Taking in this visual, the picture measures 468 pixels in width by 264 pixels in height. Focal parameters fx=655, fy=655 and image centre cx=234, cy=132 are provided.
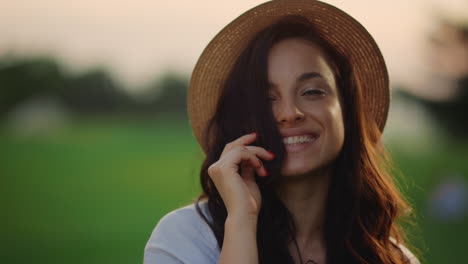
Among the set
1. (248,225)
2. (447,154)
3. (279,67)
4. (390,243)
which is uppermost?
(279,67)

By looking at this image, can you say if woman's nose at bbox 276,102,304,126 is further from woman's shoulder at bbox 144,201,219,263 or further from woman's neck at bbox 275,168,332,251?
woman's shoulder at bbox 144,201,219,263

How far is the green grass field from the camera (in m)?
8.91

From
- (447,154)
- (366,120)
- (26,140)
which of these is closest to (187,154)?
(26,140)

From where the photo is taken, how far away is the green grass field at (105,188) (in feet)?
29.2

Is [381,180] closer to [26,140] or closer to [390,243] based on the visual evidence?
[390,243]

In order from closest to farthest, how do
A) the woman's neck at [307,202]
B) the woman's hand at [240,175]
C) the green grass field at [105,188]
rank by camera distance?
the woman's hand at [240,175], the woman's neck at [307,202], the green grass field at [105,188]

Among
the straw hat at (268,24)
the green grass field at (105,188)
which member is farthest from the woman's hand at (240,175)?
the green grass field at (105,188)

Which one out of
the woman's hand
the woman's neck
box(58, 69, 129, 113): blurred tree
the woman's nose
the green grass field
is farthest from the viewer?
box(58, 69, 129, 113): blurred tree

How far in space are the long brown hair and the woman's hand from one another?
0.20ft

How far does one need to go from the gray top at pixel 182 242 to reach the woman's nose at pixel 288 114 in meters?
0.50

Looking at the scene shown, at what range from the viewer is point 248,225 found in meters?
2.36

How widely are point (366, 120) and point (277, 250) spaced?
2.53ft

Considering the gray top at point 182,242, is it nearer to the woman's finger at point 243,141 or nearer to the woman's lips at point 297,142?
the woman's finger at point 243,141

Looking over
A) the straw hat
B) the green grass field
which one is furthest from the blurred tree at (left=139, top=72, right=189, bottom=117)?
the straw hat
